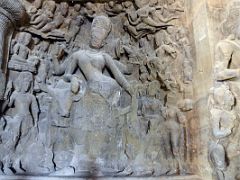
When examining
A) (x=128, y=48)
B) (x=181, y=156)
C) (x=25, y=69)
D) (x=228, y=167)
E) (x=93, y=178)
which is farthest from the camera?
(x=128, y=48)

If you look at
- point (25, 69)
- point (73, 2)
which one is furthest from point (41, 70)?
point (73, 2)

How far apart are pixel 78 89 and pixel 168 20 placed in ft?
5.71

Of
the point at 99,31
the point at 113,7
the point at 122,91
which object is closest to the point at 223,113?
the point at 122,91

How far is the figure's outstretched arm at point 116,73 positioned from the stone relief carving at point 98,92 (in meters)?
0.02

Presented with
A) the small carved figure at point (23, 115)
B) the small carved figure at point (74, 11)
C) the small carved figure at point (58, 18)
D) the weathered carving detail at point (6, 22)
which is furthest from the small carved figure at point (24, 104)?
the small carved figure at point (74, 11)

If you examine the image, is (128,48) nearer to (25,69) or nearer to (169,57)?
(169,57)

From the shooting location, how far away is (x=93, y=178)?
11.0 ft

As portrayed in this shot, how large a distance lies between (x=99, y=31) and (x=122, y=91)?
106cm

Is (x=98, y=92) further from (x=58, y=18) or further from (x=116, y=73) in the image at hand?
(x=58, y=18)

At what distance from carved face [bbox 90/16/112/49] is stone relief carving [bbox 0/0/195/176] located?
16mm

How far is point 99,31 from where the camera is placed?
14.0 feet

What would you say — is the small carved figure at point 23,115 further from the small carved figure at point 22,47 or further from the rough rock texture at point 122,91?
the small carved figure at point 22,47

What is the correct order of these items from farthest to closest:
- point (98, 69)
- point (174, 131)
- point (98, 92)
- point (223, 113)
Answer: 1. point (98, 69)
2. point (98, 92)
3. point (174, 131)
4. point (223, 113)

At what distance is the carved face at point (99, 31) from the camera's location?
4.25m
